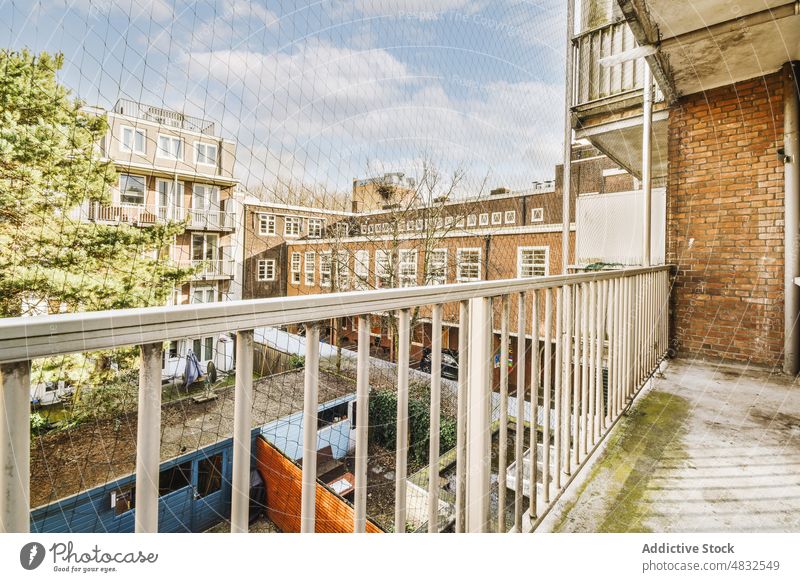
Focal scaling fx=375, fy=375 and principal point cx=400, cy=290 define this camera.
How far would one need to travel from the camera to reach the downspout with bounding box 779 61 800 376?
9.00 feet

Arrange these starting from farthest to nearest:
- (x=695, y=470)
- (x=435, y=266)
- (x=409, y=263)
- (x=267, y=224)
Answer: (x=435, y=266) → (x=409, y=263) → (x=267, y=224) → (x=695, y=470)

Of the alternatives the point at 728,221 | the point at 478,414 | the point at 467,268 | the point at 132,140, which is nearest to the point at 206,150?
the point at 132,140

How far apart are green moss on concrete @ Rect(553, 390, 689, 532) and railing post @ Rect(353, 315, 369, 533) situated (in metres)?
0.81

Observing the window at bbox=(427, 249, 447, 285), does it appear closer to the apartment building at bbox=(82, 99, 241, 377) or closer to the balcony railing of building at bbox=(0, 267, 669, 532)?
the apartment building at bbox=(82, 99, 241, 377)

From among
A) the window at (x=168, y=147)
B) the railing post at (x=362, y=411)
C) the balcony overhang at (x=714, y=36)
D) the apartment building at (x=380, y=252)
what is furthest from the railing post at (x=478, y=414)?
the balcony overhang at (x=714, y=36)

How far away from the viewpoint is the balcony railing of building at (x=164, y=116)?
4.64ft

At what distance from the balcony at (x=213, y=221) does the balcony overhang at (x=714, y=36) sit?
102 inches

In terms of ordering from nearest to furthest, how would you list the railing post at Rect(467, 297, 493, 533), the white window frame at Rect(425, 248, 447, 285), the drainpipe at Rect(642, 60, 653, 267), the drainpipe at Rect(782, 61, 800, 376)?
1. the railing post at Rect(467, 297, 493, 533)
2. the drainpipe at Rect(782, 61, 800, 376)
3. the drainpipe at Rect(642, 60, 653, 267)
4. the white window frame at Rect(425, 248, 447, 285)

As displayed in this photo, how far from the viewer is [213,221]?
229cm

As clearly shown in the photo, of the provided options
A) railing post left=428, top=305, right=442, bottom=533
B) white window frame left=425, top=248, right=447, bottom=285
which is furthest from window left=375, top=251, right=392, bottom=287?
railing post left=428, top=305, right=442, bottom=533

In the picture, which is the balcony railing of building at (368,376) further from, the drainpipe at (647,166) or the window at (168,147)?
the drainpipe at (647,166)

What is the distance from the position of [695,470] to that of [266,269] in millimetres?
2076

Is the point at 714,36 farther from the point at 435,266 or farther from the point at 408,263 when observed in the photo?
the point at 435,266
